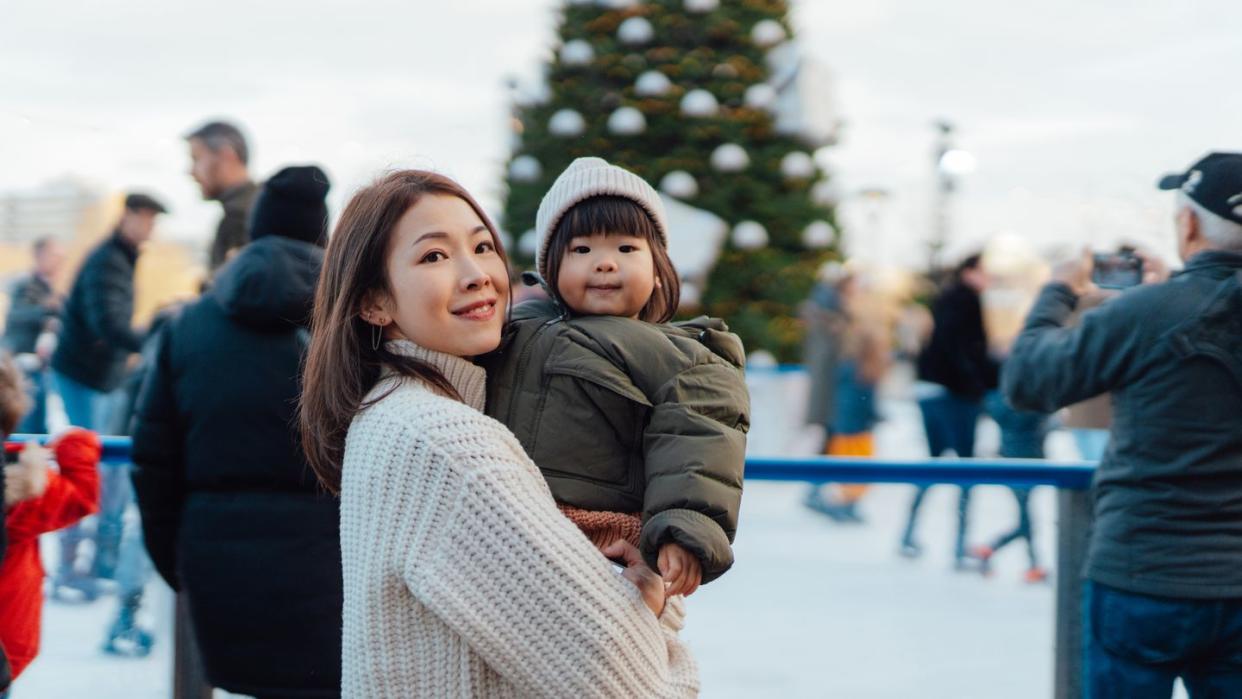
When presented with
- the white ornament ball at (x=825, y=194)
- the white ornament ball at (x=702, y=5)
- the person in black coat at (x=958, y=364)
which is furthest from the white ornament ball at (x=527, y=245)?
the person in black coat at (x=958, y=364)

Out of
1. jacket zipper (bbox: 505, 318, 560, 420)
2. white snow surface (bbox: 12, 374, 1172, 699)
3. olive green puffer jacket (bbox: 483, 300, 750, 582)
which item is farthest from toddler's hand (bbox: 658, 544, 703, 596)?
white snow surface (bbox: 12, 374, 1172, 699)

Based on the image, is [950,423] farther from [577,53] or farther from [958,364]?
[577,53]

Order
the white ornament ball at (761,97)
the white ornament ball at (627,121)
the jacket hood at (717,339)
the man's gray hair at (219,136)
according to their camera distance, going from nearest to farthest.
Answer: the jacket hood at (717,339) < the man's gray hair at (219,136) < the white ornament ball at (627,121) < the white ornament ball at (761,97)

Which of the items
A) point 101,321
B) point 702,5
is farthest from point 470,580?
point 702,5

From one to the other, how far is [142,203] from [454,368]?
3.65 meters

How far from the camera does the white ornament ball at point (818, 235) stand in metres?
11.7

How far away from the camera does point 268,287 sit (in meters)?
2.30

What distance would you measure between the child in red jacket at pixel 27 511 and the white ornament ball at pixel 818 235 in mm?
9700

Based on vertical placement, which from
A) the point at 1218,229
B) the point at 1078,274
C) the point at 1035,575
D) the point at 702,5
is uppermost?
the point at 702,5

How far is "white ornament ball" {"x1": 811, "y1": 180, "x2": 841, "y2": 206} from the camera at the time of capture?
12562 mm

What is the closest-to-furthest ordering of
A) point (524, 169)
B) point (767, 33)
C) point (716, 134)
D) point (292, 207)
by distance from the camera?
1. point (292, 207)
2. point (767, 33)
3. point (524, 169)
4. point (716, 134)

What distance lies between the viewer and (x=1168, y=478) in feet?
7.22

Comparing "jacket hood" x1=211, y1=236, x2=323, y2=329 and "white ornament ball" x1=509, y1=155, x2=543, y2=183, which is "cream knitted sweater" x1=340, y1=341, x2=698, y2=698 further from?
"white ornament ball" x1=509, y1=155, x2=543, y2=183

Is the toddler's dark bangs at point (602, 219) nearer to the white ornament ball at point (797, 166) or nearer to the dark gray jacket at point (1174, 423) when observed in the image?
the dark gray jacket at point (1174, 423)
